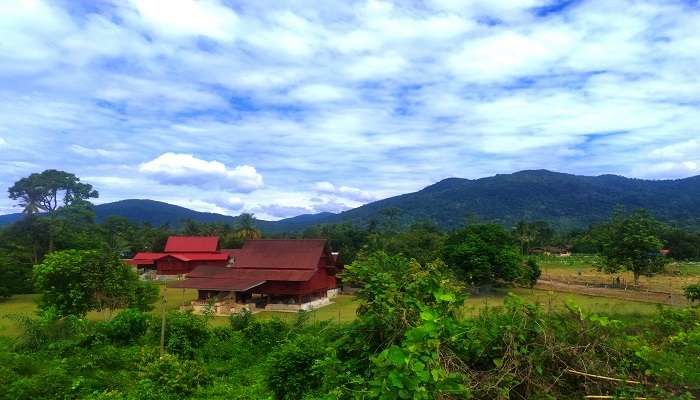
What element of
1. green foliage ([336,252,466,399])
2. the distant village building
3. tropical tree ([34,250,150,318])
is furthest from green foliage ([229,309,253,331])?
the distant village building

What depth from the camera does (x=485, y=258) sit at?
31.8 m

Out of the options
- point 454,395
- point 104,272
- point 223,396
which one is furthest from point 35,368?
point 454,395

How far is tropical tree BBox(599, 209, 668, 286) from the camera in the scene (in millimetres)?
34544

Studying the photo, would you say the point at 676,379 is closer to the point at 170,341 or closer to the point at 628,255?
the point at 170,341

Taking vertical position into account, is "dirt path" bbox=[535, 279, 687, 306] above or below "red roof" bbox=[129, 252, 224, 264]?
below

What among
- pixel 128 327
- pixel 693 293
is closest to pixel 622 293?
pixel 693 293

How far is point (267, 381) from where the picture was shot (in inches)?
361

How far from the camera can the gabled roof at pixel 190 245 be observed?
173 ft

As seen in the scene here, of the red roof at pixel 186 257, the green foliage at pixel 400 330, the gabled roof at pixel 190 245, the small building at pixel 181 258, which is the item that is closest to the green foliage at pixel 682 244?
the red roof at pixel 186 257

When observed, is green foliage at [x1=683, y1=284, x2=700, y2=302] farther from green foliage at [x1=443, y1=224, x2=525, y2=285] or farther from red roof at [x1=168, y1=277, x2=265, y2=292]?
red roof at [x1=168, y1=277, x2=265, y2=292]

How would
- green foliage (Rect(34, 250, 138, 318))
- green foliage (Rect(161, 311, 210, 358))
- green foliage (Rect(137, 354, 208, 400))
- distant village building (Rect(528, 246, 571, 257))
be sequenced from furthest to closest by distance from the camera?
distant village building (Rect(528, 246, 571, 257)), green foliage (Rect(34, 250, 138, 318)), green foliage (Rect(161, 311, 210, 358)), green foliage (Rect(137, 354, 208, 400))

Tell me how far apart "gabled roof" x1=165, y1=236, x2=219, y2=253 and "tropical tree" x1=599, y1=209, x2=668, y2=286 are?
4211 centimetres

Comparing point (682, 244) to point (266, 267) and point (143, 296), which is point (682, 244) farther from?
point (143, 296)

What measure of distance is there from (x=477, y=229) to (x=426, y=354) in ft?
109
